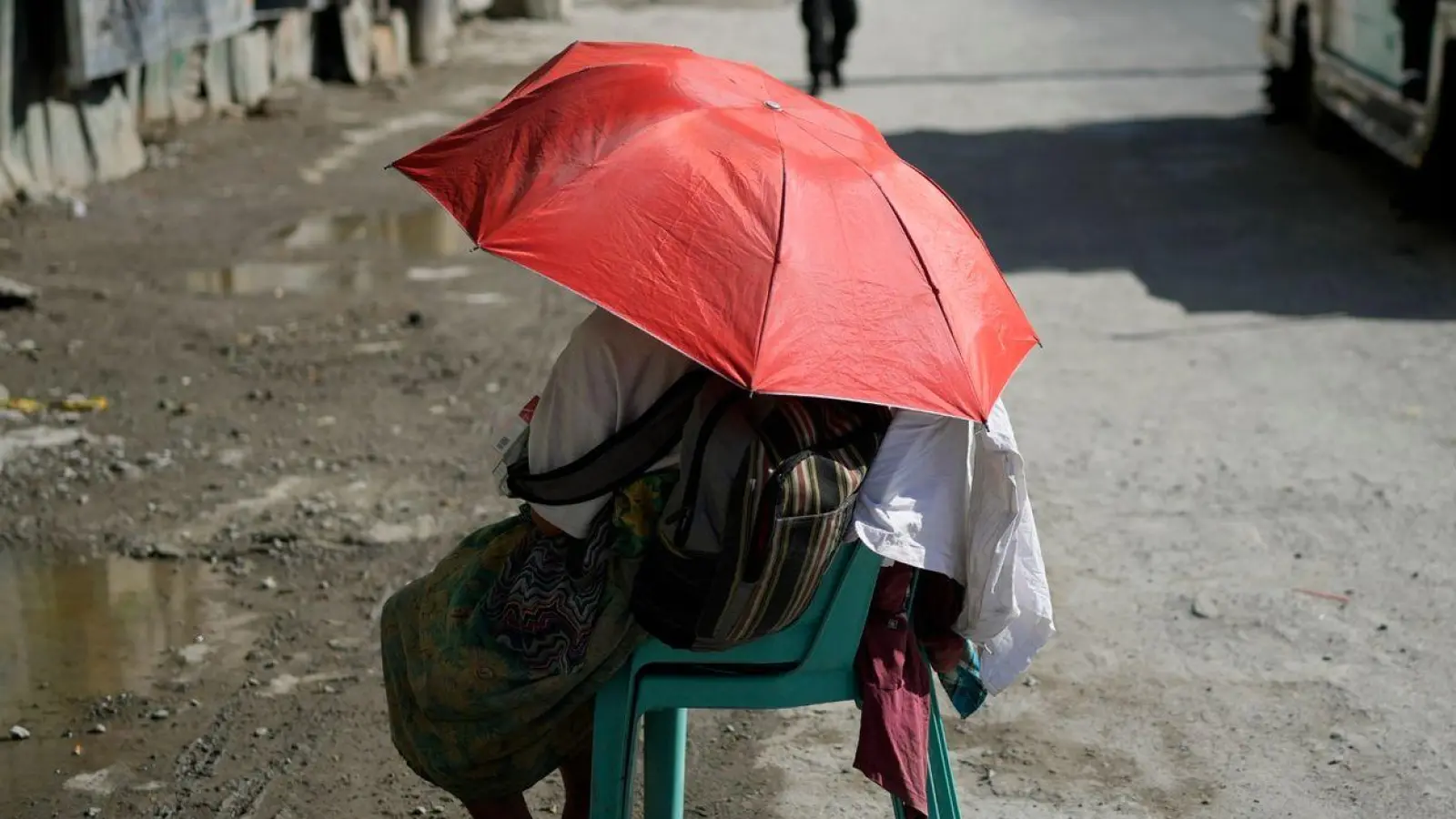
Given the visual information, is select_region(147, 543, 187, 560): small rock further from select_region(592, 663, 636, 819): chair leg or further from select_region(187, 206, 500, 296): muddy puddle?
select_region(187, 206, 500, 296): muddy puddle

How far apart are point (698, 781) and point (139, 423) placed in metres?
3.05

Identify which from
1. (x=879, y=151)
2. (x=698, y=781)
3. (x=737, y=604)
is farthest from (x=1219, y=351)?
(x=737, y=604)

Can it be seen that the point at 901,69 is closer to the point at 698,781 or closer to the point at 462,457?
the point at 462,457

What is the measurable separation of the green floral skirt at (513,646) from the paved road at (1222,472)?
111 cm

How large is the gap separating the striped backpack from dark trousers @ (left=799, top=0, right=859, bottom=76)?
12688 mm

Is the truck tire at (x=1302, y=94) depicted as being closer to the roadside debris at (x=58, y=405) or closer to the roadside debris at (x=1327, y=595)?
the roadside debris at (x=1327, y=595)

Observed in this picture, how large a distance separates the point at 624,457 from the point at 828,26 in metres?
13.1

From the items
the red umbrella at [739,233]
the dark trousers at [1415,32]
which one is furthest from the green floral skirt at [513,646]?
the dark trousers at [1415,32]

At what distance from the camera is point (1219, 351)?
23.0 ft

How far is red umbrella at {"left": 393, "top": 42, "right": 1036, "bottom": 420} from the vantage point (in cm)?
238

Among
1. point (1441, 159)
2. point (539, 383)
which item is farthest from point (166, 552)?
point (1441, 159)

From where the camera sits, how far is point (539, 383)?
654 centimetres

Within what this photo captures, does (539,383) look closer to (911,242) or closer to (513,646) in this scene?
(513,646)

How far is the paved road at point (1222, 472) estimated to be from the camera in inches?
151
